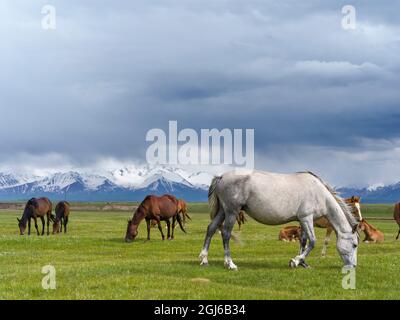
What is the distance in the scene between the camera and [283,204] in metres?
18.7

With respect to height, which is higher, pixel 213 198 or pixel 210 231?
pixel 213 198

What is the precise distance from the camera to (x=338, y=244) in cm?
1886

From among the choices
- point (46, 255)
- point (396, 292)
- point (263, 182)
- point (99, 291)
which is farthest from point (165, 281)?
point (46, 255)

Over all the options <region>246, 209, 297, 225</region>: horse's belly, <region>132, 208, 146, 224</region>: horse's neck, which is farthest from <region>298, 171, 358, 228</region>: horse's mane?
<region>132, 208, 146, 224</region>: horse's neck

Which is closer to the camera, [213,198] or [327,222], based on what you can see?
[213,198]

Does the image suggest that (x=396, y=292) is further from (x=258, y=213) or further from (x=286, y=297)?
(x=258, y=213)

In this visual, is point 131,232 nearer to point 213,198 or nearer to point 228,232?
point 213,198

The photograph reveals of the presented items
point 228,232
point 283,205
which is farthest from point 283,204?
point 228,232

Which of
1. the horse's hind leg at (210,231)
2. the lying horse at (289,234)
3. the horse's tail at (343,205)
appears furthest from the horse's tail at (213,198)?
the lying horse at (289,234)

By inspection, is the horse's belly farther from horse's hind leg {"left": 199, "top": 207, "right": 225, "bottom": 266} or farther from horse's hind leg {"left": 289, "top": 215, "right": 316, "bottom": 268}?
horse's hind leg {"left": 199, "top": 207, "right": 225, "bottom": 266}

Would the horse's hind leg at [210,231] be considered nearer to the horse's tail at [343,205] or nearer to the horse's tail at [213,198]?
the horse's tail at [213,198]

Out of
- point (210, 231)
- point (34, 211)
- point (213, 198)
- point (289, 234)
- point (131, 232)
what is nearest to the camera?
point (210, 231)

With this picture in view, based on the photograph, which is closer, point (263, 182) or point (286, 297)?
point (286, 297)
